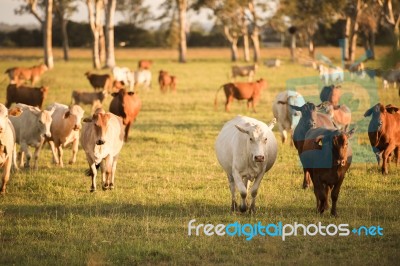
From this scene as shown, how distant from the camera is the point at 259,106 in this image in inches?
1094

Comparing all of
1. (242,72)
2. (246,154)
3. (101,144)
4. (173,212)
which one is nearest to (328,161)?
(246,154)

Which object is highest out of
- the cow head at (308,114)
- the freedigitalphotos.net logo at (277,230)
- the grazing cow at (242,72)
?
the cow head at (308,114)

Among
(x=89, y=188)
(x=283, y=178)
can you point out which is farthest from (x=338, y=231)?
(x=89, y=188)

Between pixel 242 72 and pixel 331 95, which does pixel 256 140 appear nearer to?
pixel 331 95

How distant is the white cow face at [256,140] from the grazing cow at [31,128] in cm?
573

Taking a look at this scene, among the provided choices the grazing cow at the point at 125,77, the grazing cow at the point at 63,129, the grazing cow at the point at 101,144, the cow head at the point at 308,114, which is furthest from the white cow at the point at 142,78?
the cow head at the point at 308,114

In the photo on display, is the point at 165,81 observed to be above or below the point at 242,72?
above

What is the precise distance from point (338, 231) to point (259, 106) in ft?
61.1

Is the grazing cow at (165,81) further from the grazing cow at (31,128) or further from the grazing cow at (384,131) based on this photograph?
the grazing cow at (384,131)

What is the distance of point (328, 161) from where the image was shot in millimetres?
10070

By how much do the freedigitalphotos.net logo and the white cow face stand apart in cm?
103

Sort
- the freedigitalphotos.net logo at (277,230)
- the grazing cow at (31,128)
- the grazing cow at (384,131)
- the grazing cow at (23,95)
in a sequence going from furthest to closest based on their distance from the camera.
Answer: the grazing cow at (23,95), the grazing cow at (31,128), the grazing cow at (384,131), the freedigitalphotos.net logo at (277,230)

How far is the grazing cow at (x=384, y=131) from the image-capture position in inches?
536

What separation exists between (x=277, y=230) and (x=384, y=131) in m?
5.07
